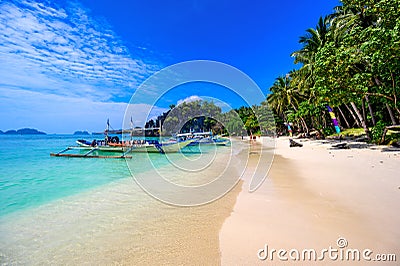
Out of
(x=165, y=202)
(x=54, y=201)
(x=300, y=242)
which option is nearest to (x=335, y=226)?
(x=300, y=242)

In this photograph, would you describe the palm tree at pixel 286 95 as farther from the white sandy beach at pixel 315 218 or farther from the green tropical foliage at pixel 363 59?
the white sandy beach at pixel 315 218

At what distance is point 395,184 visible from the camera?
5.68 meters

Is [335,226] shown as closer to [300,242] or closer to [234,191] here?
[300,242]

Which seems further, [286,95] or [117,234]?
[286,95]

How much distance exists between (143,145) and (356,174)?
20.8 meters

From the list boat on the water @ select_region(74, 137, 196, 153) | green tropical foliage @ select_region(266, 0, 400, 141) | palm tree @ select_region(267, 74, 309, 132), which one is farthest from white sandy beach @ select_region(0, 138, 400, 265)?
palm tree @ select_region(267, 74, 309, 132)

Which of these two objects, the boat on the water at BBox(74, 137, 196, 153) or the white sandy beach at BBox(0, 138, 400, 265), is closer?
the white sandy beach at BBox(0, 138, 400, 265)
